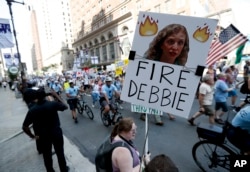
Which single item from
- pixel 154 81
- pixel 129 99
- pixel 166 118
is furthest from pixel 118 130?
pixel 166 118

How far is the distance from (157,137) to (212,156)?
210 cm

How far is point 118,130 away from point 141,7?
43.1 m

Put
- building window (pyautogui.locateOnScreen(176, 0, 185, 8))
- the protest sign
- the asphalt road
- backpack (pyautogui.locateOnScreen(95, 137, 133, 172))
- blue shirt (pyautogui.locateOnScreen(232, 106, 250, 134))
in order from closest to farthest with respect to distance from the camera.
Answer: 1. backpack (pyautogui.locateOnScreen(95, 137, 133, 172))
2. blue shirt (pyautogui.locateOnScreen(232, 106, 250, 134))
3. the asphalt road
4. the protest sign
5. building window (pyautogui.locateOnScreen(176, 0, 185, 8))

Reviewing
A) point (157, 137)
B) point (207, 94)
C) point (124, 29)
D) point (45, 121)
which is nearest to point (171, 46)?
point (45, 121)

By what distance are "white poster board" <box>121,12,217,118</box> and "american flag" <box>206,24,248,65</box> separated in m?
5.80

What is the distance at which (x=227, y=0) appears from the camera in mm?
30547

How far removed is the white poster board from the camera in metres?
2.08

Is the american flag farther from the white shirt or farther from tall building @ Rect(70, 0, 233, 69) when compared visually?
tall building @ Rect(70, 0, 233, 69)

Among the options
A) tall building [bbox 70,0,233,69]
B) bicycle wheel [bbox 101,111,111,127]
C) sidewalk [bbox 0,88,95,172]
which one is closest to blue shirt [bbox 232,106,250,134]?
sidewalk [bbox 0,88,95,172]

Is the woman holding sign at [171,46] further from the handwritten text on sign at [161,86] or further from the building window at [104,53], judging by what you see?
the building window at [104,53]

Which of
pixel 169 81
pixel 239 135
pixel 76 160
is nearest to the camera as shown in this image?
pixel 169 81

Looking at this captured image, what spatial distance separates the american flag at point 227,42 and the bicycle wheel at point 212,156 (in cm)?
455

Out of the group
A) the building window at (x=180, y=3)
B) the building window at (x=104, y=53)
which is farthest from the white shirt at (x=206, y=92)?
the building window at (x=104, y=53)

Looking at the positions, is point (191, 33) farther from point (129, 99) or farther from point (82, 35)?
point (82, 35)
